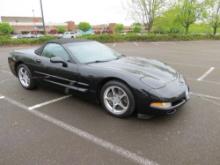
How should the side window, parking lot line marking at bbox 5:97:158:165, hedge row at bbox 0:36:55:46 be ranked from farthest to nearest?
hedge row at bbox 0:36:55:46
the side window
parking lot line marking at bbox 5:97:158:165

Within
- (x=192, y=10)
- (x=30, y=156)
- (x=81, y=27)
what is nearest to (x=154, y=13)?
(x=192, y=10)

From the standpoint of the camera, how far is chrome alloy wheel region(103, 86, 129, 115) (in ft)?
10.3

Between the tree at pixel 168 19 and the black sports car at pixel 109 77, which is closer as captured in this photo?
the black sports car at pixel 109 77

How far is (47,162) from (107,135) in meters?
0.90

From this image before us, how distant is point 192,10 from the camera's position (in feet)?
89.4

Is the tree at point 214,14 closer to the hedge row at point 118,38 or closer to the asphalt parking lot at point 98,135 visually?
the hedge row at point 118,38

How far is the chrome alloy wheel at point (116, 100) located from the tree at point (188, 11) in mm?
28305

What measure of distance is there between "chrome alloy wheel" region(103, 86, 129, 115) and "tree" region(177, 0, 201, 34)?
2830 centimetres

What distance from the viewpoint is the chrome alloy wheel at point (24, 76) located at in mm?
4630

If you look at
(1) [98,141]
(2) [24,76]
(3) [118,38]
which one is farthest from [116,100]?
(3) [118,38]

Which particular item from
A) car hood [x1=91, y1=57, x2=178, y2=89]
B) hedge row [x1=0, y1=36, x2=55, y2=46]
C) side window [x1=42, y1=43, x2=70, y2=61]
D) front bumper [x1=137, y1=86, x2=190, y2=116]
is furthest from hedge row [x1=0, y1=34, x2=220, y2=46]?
front bumper [x1=137, y1=86, x2=190, y2=116]

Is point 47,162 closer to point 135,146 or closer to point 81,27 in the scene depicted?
point 135,146

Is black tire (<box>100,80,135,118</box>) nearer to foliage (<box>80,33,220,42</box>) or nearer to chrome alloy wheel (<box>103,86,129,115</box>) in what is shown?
chrome alloy wheel (<box>103,86,129,115</box>)

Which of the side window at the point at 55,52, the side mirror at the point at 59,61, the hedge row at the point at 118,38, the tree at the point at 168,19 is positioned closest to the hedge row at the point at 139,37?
the hedge row at the point at 118,38
